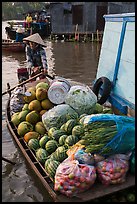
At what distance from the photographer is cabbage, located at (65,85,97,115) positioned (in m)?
4.55

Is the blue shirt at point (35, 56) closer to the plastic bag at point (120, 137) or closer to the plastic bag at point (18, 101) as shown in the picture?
the plastic bag at point (18, 101)

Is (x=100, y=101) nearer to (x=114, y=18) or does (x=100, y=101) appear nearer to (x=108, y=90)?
(x=108, y=90)

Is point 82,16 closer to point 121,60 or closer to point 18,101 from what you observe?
point 18,101

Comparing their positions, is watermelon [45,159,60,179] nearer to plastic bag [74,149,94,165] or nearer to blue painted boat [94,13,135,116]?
plastic bag [74,149,94,165]

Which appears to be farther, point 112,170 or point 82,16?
point 82,16

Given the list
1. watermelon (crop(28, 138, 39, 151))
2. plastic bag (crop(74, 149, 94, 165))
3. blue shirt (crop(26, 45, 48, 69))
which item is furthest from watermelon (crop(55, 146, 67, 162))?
blue shirt (crop(26, 45, 48, 69))

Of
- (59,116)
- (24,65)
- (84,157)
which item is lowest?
(84,157)

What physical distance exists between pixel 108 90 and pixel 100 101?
282 millimetres

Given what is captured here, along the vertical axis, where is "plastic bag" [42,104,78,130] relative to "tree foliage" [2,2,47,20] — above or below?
below

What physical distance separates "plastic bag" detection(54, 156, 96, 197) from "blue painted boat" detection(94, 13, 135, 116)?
1.83 meters

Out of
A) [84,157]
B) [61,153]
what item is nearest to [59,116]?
[61,153]

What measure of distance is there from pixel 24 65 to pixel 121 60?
403 inches

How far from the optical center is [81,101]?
455 cm

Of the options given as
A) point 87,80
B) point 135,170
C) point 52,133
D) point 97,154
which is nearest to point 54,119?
point 52,133
